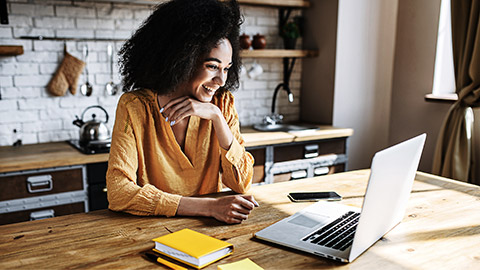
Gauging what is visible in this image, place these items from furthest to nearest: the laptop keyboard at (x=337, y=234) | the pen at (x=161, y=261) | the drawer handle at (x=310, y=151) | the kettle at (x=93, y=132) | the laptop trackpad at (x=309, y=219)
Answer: the drawer handle at (x=310, y=151)
the kettle at (x=93, y=132)
the laptop trackpad at (x=309, y=219)
the laptop keyboard at (x=337, y=234)
the pen at (x=161, y=261)

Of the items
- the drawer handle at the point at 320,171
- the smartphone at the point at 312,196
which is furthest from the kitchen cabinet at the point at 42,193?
the drawer handle at the point at 320,171

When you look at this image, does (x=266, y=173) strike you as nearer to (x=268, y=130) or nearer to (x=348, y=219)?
(x=268, y=130)

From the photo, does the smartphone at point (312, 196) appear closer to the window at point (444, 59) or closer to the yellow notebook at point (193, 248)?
the yellow notebook at point (193, 248)

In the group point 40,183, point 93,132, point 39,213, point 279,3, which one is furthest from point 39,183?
point 279,3

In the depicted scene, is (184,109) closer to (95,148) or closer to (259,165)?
→ (95,148)

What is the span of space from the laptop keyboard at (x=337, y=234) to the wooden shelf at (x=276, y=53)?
6.87 ft

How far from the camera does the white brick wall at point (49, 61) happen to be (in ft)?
8.80

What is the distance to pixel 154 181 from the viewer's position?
5.71 feet

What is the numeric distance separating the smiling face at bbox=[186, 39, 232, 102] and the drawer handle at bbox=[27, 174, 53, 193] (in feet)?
3.64

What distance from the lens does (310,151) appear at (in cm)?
316

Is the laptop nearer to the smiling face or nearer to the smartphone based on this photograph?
the smartphone

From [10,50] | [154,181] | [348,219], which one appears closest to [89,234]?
[154,181]

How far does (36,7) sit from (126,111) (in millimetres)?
1546

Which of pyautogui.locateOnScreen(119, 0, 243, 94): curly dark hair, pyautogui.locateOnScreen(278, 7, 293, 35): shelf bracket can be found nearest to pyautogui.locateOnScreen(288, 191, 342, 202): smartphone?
pyautogui.locateOnScreen(119, 0, 243, 94): curly dark hair
